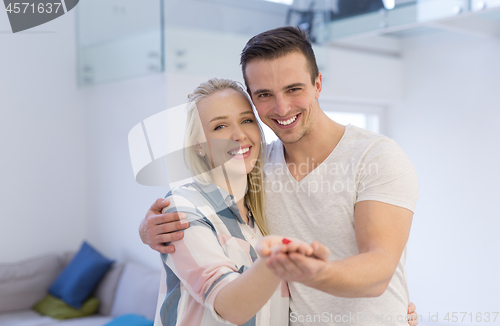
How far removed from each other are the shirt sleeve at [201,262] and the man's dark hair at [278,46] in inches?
20.6

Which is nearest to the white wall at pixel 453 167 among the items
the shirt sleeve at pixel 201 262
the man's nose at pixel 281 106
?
the man's nose at pixel 281 106

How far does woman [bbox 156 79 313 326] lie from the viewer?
3.66 ft

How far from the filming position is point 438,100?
4254 mm

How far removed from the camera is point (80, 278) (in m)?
3.46

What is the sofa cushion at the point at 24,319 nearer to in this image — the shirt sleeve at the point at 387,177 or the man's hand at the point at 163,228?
the man's hand at the point at 163,228

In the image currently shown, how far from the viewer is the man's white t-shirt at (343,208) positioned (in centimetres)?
136

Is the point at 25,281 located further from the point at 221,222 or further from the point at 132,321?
the point at 221,222

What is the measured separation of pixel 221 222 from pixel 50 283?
9.21 feet

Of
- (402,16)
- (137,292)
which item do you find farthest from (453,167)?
(137,292)

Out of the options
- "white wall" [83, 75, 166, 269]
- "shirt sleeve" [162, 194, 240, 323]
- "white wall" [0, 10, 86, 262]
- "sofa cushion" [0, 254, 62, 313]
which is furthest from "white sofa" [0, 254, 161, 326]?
"shirt sleeve" [162, 194, 240, 323]

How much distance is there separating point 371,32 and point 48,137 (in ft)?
9.16

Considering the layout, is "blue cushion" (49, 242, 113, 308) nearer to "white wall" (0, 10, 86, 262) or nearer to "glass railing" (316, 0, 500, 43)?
"white wall" (0, 10, 86, 262)

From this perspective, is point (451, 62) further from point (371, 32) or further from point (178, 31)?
point (178, 31)

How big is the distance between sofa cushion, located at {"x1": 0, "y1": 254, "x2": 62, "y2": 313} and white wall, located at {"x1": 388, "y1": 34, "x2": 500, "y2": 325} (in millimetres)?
3176
